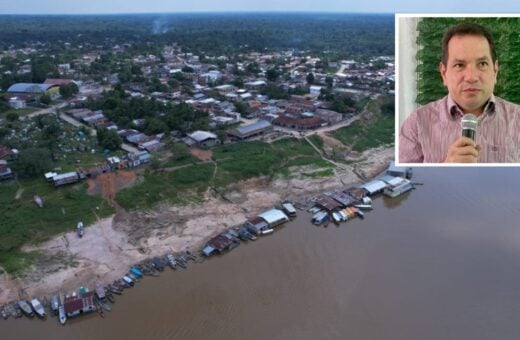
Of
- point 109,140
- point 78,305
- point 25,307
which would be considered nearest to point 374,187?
point 78,305

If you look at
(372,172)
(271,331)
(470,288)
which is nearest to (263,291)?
(271,331)

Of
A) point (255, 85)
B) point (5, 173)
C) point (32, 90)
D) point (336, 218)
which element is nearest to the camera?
point (336, 218)

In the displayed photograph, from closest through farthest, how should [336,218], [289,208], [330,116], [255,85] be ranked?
[336,218], [289,208], [330,116], [255,85]

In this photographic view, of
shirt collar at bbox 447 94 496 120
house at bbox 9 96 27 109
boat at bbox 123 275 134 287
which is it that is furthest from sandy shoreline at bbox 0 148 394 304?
house at bbox 9 96 27 109

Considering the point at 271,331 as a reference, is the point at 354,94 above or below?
above

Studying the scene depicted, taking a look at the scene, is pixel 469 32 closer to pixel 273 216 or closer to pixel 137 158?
pixel 273 216

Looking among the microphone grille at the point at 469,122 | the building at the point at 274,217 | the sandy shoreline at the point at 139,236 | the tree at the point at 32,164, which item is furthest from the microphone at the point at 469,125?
the tree at the point at 32,164

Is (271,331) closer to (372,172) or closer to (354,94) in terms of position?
(372,172)
